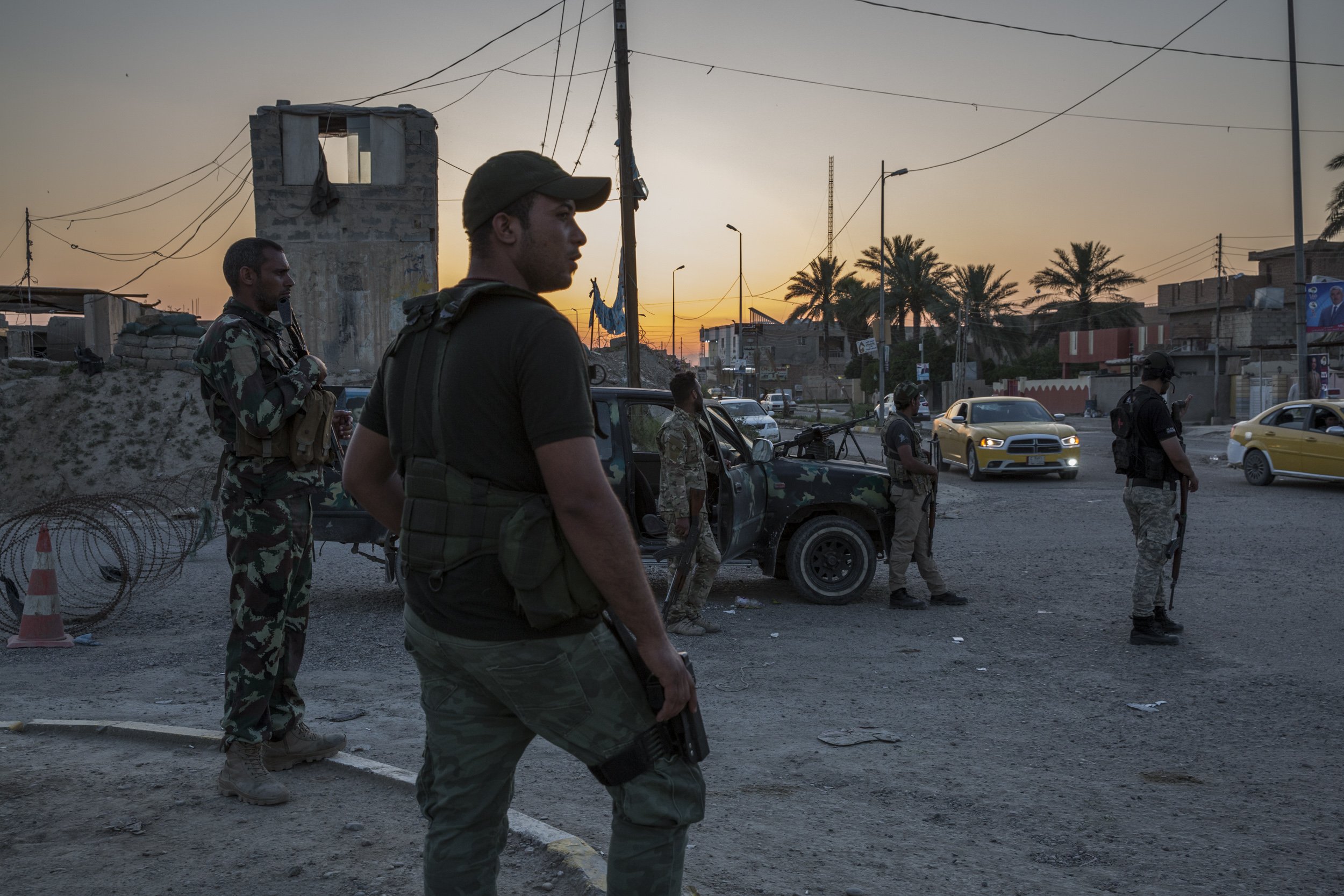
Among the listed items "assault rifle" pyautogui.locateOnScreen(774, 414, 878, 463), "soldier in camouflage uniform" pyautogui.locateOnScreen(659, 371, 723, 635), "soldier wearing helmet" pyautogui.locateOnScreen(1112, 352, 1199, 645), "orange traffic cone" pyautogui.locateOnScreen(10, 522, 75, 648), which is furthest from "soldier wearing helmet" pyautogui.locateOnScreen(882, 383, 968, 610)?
"orange traffic cone" pyautogui.locateOnScreen(10, 522, 75, 648)

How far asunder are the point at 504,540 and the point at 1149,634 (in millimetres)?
6084

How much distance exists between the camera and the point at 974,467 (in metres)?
20.5

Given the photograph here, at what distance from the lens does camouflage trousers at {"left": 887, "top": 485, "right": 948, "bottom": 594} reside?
8336mm

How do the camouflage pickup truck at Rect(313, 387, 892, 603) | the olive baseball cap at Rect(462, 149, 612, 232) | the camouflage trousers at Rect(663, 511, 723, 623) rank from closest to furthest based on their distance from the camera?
the olive baseball cap at Rect(462, 149, 612, 232)
the camouflage trousers at Rect(663, 511, 723, 623)
the camouflage pickup truck at Rect(313, 387, 892, 603)

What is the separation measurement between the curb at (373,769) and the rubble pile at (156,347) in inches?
703

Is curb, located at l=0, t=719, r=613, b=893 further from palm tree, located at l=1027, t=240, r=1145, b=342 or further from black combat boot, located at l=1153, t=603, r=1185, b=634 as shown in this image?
palm tree, located at l=1027, t=240, r=1145, b=342

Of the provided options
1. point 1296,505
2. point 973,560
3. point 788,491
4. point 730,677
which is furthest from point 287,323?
point 1296,505

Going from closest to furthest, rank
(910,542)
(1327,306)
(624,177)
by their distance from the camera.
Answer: (910,542), (624,177), (1327,306)

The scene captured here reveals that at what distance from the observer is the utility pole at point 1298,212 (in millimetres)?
22281

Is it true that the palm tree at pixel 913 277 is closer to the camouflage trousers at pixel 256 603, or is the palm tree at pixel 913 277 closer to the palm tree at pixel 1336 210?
the palm tree at pixel 1336 210

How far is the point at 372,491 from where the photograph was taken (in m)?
2.52

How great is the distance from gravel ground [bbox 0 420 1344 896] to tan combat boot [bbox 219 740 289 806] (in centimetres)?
7


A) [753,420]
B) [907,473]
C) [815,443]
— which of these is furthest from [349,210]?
[907,473]

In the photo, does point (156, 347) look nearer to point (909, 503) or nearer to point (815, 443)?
point (815, 443)
